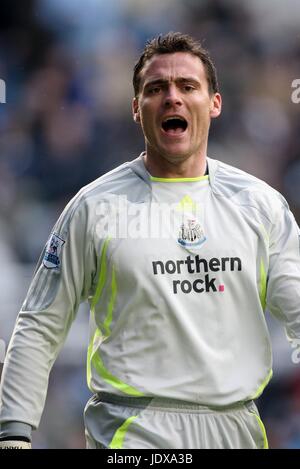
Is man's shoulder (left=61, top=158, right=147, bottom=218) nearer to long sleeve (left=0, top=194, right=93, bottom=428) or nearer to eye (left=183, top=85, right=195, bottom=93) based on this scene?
long sleeve (left=0, top=194, right=93, bottom=428)

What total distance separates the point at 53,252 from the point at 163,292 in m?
0.42

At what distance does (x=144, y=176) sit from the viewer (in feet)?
10.9

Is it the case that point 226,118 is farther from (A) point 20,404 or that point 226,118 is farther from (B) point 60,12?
(A) point 20,404

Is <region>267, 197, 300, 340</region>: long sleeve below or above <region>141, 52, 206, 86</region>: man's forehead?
below

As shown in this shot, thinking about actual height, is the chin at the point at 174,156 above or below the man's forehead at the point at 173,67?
below

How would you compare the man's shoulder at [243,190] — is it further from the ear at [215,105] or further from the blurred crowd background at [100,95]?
the blurred crowd background at [100,95]

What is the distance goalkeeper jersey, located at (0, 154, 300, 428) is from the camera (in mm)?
3049

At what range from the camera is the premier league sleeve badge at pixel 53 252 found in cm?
320

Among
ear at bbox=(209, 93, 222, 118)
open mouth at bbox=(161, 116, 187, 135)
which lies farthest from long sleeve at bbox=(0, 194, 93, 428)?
ear at bbox=(209, 93, 222, 118)

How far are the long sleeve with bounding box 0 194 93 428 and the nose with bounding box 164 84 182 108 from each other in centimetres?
45

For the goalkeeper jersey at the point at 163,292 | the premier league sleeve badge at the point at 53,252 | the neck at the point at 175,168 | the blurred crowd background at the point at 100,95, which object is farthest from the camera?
the blurred crowd background at the point at 100,95

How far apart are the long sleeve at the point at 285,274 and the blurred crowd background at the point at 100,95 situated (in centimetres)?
290

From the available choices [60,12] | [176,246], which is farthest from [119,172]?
[60,12]

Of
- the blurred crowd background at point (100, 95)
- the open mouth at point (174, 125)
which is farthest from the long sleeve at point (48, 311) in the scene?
the blurred crowd background at point (100, 95)
